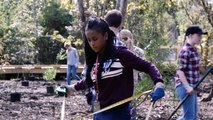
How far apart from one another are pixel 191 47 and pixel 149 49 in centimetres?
178

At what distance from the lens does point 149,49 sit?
7008 mm

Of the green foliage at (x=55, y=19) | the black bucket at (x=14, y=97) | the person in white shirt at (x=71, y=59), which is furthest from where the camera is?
the green foliage at (x=55, y=19)

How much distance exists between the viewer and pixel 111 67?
3.36m

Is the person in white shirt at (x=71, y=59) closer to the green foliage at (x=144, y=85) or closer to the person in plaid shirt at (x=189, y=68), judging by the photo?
the green foliage at (x=144, y=85)

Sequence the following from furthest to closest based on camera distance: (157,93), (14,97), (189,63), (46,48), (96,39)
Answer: (46,48) < (14,97) < (189,63) < (96,39) < (157,93)

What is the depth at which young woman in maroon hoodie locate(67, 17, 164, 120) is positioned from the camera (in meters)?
3.28

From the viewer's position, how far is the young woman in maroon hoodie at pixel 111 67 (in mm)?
3283

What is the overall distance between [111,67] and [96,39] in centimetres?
23

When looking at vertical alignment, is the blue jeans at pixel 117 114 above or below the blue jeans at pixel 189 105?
above

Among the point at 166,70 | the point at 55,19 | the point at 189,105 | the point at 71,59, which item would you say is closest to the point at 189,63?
the point at 189,105

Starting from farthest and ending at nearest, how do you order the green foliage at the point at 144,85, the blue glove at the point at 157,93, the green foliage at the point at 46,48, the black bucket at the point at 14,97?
the green foliage at the point at 46,48 → the black bucket at the point at 14,97 → the green foliage at the point at 144,85 → the blue glove at the point at 157,93

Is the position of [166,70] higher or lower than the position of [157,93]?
lower

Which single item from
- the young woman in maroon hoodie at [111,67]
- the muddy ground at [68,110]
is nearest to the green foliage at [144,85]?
the muddy ground at [68,110]

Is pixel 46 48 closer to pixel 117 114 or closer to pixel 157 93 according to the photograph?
pixel 117 114
